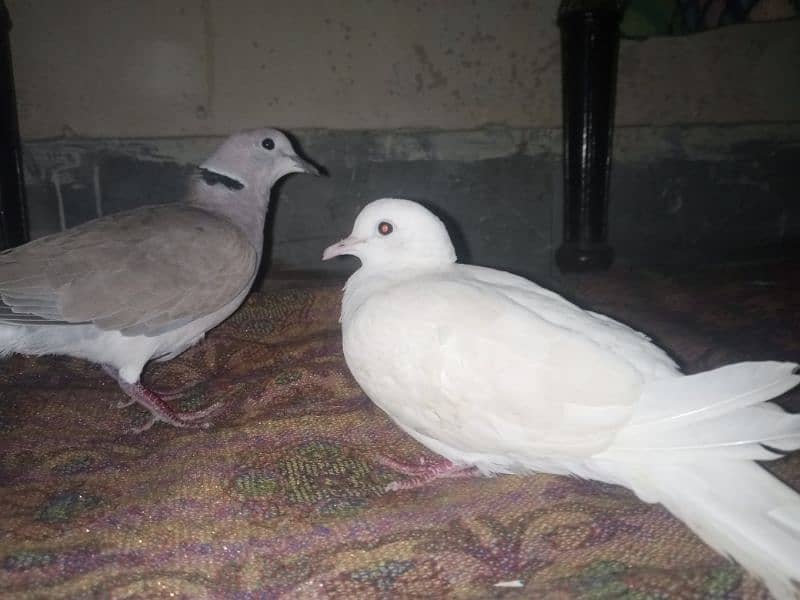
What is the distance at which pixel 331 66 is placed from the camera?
10.7 feet

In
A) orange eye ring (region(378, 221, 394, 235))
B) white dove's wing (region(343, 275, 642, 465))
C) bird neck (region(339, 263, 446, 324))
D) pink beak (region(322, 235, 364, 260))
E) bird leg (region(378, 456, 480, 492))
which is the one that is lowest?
bird leg (region(378, 456, 480, 492))

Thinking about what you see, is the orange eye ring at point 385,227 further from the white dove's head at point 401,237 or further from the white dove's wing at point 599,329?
the white dove's wing at point 599,329

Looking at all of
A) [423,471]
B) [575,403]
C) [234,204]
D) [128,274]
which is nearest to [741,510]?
[575,403]

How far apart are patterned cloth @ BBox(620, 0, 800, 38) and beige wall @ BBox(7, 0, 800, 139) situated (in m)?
0.28

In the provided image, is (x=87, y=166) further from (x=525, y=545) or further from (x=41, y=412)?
(x=525, y=545)

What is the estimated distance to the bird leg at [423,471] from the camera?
1.53 metres

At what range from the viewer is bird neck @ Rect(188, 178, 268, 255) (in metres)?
2.30

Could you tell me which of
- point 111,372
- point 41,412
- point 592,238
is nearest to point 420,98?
point 592,238

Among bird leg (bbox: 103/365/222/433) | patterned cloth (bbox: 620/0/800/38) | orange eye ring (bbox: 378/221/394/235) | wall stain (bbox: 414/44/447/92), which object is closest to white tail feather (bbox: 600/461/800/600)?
orange eye ring (bbox: 378/221/394/235)

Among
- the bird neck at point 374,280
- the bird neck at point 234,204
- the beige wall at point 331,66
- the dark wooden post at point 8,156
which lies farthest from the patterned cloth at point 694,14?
the dark wooden post at point 8,156

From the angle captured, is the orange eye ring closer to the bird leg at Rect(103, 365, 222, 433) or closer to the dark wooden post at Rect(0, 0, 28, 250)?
the bird leg at Rect(103, 365, 222, 433)

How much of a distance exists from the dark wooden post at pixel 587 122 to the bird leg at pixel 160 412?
6.66ft

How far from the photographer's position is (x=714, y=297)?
281 centimetres

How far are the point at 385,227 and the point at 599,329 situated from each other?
0.67 metres
